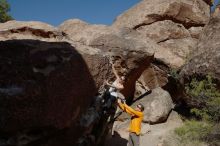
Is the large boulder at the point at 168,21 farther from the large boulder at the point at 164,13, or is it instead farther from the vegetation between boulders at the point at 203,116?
the vegetation between boulders at the point at 203,116

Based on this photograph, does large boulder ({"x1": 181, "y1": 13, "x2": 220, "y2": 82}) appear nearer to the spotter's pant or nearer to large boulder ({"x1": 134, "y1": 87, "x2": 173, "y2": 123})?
large boulder ({"x1": 134, "y1": 87, "x2": 173, "y2": 123})

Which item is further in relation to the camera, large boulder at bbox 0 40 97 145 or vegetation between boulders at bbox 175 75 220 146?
vegetation between boulders at bbox 175 75 220 146

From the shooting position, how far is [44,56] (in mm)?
7434

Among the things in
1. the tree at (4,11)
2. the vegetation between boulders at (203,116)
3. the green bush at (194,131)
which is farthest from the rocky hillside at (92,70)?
the tree at (4,11)

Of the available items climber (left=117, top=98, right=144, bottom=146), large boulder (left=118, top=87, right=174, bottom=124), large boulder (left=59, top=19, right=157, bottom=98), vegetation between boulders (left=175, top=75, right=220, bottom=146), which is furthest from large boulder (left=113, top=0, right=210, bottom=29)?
climber (left=117, top=98, right=144, bottom=146)

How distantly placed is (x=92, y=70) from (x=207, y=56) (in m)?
7.08

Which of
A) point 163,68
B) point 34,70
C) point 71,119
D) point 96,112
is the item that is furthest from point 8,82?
point 163,68

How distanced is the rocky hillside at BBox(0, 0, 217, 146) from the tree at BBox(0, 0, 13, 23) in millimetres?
13222

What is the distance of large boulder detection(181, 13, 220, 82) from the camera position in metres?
13.8

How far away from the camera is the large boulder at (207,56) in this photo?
1377cm

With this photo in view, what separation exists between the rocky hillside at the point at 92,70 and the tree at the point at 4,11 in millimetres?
13222

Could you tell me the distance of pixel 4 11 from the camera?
98.2 feet

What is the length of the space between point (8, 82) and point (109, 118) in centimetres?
434

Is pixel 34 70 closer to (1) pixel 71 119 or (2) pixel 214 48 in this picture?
(1) pixel 71 119
